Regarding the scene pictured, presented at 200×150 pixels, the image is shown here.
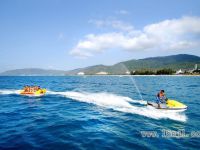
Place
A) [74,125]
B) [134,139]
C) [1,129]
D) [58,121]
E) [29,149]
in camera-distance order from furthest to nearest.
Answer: [58,121] → [74,125] → [1,129] → [134,139] → [29,149]

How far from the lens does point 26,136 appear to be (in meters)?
16.2

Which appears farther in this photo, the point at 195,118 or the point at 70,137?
the point at 195,118

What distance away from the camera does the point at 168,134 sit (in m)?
17.2

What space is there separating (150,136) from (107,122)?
5100 mm

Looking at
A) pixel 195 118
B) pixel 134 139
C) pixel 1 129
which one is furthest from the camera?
pixel 195 118

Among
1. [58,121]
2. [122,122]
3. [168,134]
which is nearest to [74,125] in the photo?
[58,121]

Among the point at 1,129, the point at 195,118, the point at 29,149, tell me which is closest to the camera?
the point at 29,149

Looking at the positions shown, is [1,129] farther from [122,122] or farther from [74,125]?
[122,122]

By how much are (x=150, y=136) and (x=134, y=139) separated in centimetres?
155

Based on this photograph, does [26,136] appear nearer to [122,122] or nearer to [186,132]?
[122,122]

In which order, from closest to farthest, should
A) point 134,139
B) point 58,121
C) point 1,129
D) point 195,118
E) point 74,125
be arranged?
point 134,139
point 1,129
point 74,125
point 58,121
point 195,118

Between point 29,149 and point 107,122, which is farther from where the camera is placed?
point 107,122

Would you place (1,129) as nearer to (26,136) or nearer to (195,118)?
(26,136)

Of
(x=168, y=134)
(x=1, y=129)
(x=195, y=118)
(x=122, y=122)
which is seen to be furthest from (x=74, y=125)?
(x=195, y=118)
